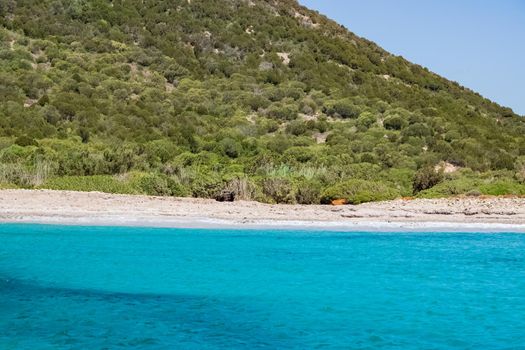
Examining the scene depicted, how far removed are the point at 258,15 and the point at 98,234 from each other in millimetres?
46973

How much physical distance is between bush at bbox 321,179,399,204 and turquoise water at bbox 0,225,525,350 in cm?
644

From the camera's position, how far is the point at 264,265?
14.6 metres

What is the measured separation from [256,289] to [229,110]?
33.9m

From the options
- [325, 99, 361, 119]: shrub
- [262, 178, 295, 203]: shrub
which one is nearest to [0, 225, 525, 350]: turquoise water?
[262, 178, 295, 203]: shrub

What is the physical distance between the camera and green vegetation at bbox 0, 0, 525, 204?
28.5 meters

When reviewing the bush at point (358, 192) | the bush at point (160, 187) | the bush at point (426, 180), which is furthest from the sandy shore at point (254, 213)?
the bush at point (426, 180)

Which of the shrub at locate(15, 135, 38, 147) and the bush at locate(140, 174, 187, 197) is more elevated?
the shrub at locate(15, 135, 38, 147)

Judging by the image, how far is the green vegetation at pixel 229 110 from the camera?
28.5m

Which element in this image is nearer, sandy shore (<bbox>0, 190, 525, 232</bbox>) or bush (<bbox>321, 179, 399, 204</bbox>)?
sandy shore (<bbox>0, 190, 525, 232</bbox>)

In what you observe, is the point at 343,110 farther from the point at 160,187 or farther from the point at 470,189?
the point at 160,187

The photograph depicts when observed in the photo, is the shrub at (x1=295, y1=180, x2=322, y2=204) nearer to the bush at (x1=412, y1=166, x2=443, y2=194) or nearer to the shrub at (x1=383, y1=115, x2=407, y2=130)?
the bush at (x1=412, y1=166, x2=443, y2=194)

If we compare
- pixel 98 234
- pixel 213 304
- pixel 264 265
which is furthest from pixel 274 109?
pixel 213 304

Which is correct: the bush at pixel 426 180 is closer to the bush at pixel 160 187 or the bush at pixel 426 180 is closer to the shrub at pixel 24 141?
the bush at pixel 160 187

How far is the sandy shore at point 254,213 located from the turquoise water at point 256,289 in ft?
4.19
